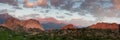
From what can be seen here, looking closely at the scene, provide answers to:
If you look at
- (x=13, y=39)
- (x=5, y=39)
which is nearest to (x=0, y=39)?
(x=5, y=39)

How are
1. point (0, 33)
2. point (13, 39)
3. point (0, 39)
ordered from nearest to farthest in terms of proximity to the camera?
point (0, 39)
point (0, 33)
point (13, 39)

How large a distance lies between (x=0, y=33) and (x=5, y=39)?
18.0 ft

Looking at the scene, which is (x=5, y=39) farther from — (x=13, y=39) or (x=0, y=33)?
(x=13, y=39)

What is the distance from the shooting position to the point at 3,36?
186ft

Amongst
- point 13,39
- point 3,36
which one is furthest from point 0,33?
point 13,39

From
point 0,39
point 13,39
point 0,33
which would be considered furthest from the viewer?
point 13,39

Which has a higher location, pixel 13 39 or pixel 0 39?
pixel 0 39

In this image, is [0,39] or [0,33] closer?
[0,39]

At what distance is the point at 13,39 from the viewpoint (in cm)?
7275

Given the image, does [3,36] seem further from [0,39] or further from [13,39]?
[13,39]

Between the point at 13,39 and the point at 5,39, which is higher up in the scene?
the point at 5,39

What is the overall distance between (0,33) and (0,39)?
6291 millimetres

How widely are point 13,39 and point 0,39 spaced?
1911 cm

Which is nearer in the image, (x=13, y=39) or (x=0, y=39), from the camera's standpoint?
(x=0, y=39)
